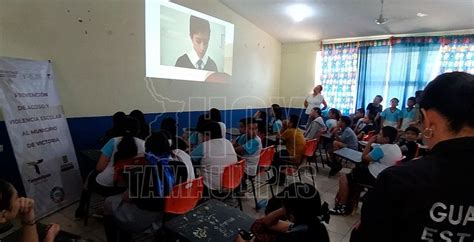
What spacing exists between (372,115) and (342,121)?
2.04m

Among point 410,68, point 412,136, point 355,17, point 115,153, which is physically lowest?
point 115,153

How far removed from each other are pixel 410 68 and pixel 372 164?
4.17 meters

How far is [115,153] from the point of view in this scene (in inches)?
91.4

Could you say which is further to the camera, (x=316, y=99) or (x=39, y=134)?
(x=316, y=99)

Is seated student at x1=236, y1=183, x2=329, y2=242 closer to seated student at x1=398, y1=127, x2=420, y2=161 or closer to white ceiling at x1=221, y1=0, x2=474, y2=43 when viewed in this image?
seated student at x1=398, y1=127, x2=420, y2=161

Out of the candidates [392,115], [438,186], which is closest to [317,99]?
[392,115]

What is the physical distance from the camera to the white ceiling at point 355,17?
4527mm

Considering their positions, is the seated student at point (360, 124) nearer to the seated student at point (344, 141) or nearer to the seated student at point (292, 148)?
the seated student at point (344, 141)

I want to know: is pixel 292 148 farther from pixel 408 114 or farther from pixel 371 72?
pixel 371 72

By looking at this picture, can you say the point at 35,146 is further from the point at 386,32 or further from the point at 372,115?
the point at 386,32

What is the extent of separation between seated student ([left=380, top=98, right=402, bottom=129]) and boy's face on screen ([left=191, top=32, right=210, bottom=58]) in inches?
158

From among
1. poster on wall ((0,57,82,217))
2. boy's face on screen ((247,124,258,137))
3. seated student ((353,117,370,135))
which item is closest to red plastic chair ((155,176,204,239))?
boy's face on screen ((247,124,258,137))

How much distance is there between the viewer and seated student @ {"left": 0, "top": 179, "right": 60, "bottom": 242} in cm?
110

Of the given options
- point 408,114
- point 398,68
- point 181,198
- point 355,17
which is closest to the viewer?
point 181,198
